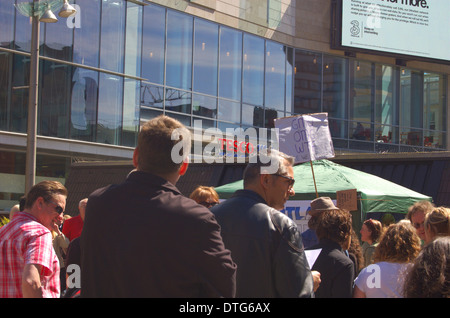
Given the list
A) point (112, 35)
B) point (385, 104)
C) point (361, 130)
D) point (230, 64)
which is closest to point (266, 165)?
point (112, 35)

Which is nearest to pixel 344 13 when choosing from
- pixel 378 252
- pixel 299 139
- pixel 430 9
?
pixel 430 9

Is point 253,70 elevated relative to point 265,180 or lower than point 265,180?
elevated

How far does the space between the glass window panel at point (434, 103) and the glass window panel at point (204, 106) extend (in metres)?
12.3

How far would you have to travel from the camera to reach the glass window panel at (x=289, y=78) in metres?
28.3

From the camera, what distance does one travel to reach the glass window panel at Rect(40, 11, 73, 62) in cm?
1950

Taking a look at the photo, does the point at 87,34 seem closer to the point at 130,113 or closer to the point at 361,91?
the point at 130,113

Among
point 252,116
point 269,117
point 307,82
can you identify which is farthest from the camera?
point 307,82

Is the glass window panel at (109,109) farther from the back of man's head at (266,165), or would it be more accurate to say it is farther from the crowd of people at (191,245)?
the back of man's head at (266,165)

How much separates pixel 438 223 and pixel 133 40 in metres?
19.1

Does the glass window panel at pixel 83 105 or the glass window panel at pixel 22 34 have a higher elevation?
the glass window panel at pixel 22 34

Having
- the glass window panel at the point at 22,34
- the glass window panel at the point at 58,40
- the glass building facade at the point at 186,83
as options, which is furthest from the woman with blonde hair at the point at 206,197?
the glass window panel at the point at 58,40

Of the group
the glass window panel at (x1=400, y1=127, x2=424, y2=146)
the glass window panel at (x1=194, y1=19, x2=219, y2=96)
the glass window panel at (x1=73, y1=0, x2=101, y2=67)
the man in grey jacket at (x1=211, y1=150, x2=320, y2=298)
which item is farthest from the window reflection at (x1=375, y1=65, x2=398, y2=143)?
the man in grey jacket at (x1=211, y1=150, x2=320, y2=298)

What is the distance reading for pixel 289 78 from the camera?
2859 centimetres

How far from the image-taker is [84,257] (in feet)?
9.55
